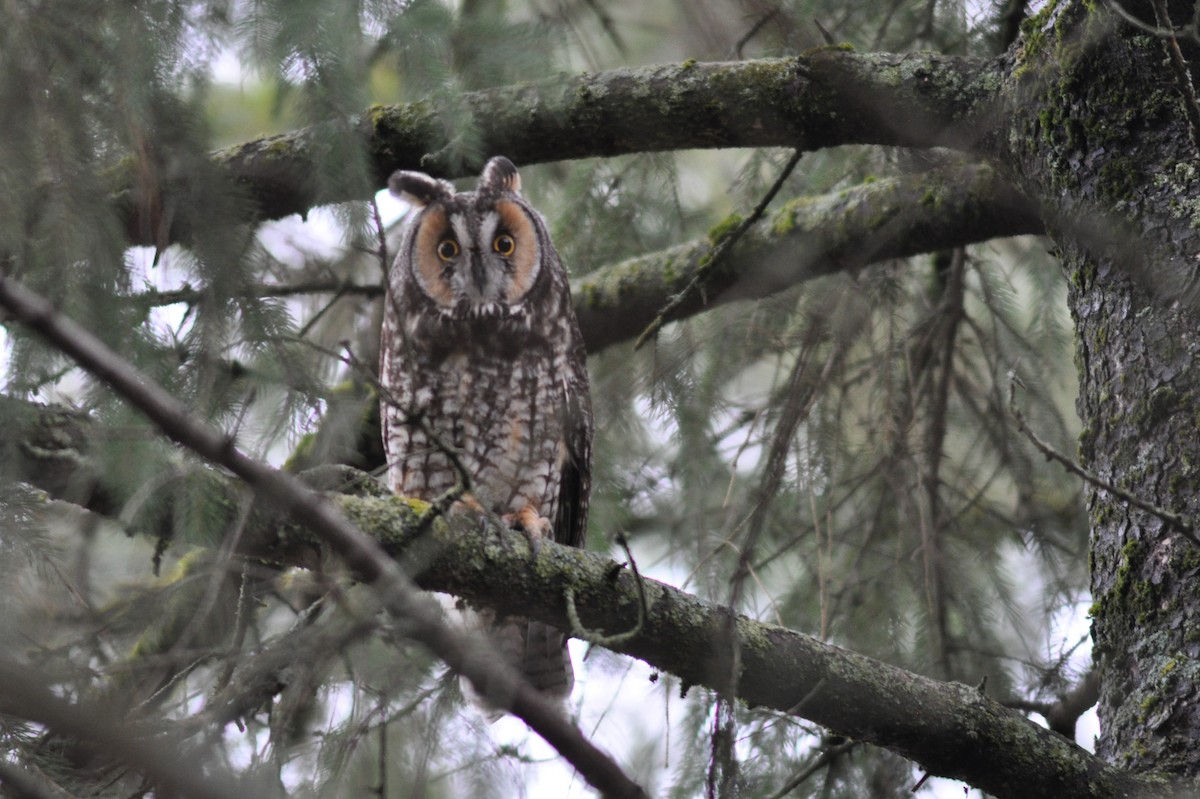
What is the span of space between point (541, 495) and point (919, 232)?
131cm

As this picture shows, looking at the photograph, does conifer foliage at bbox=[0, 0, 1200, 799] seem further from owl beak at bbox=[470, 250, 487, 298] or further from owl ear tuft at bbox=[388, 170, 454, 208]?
owl beak at bbox=[470, 250, 487, 298]

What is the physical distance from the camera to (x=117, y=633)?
2.16 metres

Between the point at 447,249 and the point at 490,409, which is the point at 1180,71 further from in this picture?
the point at 447,249

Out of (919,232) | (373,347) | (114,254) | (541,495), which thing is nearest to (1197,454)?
(919,232)

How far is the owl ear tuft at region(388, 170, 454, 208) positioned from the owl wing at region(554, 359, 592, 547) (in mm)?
629

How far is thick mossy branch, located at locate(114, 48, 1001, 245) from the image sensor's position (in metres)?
2.63

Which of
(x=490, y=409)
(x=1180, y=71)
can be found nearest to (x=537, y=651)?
(x=490, y=409)

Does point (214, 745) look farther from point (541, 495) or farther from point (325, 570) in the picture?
point (541, 495)

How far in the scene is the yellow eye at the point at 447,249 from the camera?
330 centimetres

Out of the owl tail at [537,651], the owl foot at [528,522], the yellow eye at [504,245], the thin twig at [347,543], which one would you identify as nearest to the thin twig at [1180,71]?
the thin twig at [347,543]

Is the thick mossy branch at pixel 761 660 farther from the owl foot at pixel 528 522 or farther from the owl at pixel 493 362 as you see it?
the owl at pixel 493 362

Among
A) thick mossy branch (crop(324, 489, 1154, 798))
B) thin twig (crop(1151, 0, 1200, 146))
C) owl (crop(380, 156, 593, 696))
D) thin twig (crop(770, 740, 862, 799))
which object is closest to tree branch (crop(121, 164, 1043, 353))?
A: owl (crop(380, 156, 593, 696))

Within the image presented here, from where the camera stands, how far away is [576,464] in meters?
3.35

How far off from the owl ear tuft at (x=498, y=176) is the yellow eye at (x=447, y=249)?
7.1 inches
